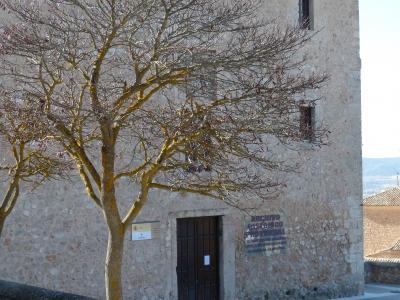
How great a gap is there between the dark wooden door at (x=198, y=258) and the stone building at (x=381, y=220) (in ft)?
76.8

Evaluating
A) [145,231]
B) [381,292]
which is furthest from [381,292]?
[145,231]

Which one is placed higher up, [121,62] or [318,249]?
[121,62]

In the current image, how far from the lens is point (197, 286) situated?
15.7 metres

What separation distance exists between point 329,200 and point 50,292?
10.2 m

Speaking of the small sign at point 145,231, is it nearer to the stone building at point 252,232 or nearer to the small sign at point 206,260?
the stone building at point 252,232

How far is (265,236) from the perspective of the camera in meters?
16.7

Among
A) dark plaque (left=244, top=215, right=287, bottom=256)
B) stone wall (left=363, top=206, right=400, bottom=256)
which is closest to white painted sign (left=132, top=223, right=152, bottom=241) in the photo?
dark plaque (left=244, top=215, right=287, bottom=256)

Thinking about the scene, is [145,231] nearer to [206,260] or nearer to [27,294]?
[206,260]

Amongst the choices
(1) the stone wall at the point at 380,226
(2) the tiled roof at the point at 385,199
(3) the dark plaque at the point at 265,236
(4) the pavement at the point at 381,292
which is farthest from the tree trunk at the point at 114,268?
(1) the stone wall at the point at 380,226

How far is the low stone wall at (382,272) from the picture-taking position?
71.9ft

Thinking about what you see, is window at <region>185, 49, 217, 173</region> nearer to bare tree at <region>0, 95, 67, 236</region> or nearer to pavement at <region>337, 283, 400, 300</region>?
bare tree at <region>0, 95, 67, 236</region>

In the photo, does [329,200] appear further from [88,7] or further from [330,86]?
[88,7]

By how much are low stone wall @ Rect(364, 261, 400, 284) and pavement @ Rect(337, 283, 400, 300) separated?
331mm

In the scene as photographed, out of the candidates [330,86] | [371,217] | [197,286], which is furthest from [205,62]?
[371,217]
